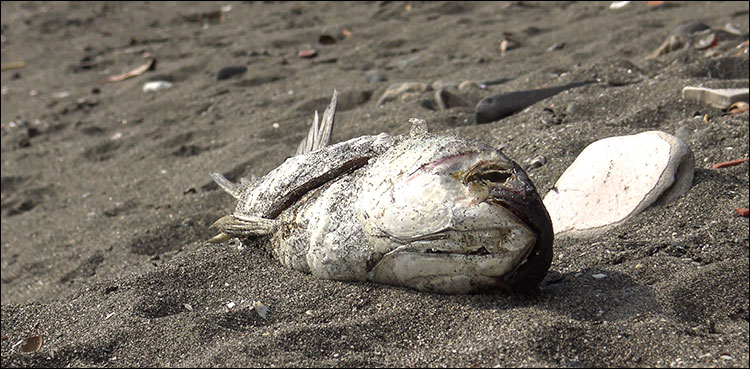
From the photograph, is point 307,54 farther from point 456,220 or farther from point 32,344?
A: point 456,220

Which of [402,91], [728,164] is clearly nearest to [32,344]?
[728,164]

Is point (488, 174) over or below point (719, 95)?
over

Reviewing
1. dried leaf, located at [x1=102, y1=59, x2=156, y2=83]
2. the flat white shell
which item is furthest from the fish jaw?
dried leaf, located at [x1=102, y1=59, x2=156, y2=83]

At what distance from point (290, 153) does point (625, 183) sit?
1884 mm

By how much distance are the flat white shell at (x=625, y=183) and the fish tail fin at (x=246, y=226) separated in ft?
3.39

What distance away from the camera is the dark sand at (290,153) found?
2.12m

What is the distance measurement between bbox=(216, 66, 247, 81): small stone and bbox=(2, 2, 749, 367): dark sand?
9 cm

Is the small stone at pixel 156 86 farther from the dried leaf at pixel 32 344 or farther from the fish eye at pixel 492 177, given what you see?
the fish eye at pixel 492 177

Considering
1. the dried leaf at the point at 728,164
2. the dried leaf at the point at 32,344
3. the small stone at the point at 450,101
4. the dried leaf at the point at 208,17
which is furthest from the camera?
the dried leaf at the point at 208,17

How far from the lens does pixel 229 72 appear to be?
614 centimetres

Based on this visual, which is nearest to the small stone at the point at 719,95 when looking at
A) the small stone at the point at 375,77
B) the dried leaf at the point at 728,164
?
the dried leaf at the point at 728,164

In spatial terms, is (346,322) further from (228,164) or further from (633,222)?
(228,164)

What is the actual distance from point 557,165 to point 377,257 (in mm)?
1276

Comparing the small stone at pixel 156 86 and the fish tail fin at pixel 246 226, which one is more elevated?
the fish tail fin at pixel 246 226
